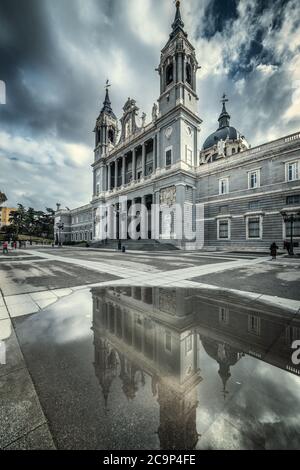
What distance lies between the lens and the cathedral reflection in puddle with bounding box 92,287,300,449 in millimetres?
1437

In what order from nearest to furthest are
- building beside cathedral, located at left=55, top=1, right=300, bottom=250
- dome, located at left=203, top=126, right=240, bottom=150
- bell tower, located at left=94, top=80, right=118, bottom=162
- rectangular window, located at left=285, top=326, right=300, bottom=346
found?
rectangular window, located at left=285, top=326, right=300, bottom=346 → building beside cathedral, located at left=55, top=1, right=300, bottom=250 → bell tower, located at left=94, top=80, right=118, bottom=162 → dome, located at left=203, top=126, right=240, bottom=150

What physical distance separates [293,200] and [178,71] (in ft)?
83.7

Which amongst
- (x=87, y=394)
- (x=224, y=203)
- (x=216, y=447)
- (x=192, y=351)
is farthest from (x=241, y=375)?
(x=224, y=203)

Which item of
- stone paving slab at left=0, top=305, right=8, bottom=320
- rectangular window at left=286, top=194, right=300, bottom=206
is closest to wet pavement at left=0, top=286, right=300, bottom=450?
stone paving slab at left=0, top=305, right=8, bottom=320

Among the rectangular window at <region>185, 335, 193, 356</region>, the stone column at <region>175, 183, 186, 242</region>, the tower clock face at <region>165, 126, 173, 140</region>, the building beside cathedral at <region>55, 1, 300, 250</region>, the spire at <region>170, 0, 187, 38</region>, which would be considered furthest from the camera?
the spire at <region>170, 0, 187, 38</region>

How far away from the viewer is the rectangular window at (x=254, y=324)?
119 inches

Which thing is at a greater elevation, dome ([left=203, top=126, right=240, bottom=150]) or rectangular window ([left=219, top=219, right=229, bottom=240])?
dome ([left=203, top=126, right=240, bottom=150])

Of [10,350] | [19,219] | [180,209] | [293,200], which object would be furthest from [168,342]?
[19,219]

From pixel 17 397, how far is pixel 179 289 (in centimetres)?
438

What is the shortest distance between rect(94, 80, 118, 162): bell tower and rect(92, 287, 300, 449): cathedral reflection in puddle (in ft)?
161

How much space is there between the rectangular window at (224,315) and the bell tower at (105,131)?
48781 mm

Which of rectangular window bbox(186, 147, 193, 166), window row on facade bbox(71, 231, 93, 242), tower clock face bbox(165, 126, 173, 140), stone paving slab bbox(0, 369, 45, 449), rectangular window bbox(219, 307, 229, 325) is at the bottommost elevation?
rectangular window bbox(219, 307, 229, 325)

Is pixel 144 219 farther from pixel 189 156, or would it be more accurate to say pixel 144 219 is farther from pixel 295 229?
pixel 295 229

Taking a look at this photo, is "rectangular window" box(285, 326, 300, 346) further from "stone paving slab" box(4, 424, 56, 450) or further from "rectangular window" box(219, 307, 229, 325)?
"stone paving slab" box(4, 424, 56, 450)
